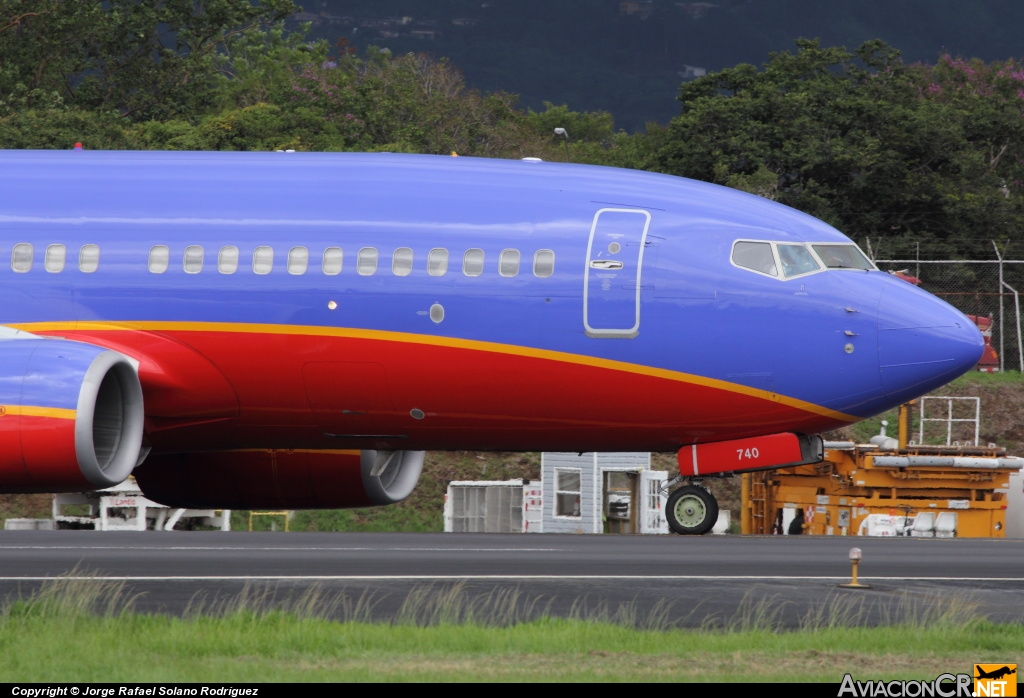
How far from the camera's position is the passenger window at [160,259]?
16.7 meters

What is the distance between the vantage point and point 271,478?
733 inches

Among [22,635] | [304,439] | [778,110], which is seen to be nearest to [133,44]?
[778,110]

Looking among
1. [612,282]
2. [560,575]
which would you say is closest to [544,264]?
[612,282]

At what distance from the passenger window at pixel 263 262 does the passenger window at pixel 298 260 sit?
0.71 ft

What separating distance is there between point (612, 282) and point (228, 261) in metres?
4.32

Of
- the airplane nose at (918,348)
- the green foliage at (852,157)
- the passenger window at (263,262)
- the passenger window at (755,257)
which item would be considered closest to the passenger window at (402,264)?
the passenger window at (263,262)

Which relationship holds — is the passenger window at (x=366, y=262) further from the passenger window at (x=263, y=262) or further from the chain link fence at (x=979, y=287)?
the chain link fence at (x=979, y=287)

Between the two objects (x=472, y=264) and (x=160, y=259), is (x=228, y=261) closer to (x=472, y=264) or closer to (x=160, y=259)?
(x=160, y=259)

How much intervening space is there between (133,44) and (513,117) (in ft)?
71.4

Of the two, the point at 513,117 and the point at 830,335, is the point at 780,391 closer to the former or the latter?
the point at 830,335

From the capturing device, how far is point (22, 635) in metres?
10.7

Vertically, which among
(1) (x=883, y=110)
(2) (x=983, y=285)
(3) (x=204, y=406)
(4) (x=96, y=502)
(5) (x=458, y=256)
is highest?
(1) (x=883, y=110)

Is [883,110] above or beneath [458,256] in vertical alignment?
above

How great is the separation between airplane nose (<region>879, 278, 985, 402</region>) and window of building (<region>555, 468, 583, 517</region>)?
2076 centimetres
